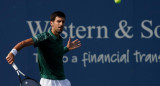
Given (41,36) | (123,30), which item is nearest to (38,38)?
(41,36)

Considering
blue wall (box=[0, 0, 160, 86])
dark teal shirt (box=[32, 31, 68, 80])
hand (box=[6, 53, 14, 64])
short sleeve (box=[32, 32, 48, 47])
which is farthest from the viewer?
blue wall (box=[0, 0, 160, 86])

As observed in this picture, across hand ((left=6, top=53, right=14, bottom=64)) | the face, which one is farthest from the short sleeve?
hand ((left=6, top=53, right=14, bottom=64))

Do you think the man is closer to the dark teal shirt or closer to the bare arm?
the dark teal shirt

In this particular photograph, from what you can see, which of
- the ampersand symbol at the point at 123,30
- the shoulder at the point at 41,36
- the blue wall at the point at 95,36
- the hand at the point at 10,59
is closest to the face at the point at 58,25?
the shoulder at the point at 41,36

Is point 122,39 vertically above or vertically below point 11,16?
below

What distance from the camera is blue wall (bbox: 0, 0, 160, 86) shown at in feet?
24.8

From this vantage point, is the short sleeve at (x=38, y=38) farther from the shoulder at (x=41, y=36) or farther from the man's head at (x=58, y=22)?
the man's head at (x=58, y=22)

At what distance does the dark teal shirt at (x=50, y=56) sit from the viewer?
16.5 ft

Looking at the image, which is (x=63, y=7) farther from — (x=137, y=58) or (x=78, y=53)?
(x=137, y=58)

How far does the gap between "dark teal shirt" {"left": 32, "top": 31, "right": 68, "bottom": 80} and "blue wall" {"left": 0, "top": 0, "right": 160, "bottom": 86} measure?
8.09 ft

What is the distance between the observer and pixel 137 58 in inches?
301

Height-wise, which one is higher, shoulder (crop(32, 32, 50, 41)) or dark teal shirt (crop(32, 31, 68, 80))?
shoulder (crop(32, 32, 50, 41))

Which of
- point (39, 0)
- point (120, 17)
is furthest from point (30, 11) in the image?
point (120, 17)

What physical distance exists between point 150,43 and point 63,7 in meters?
1.62
